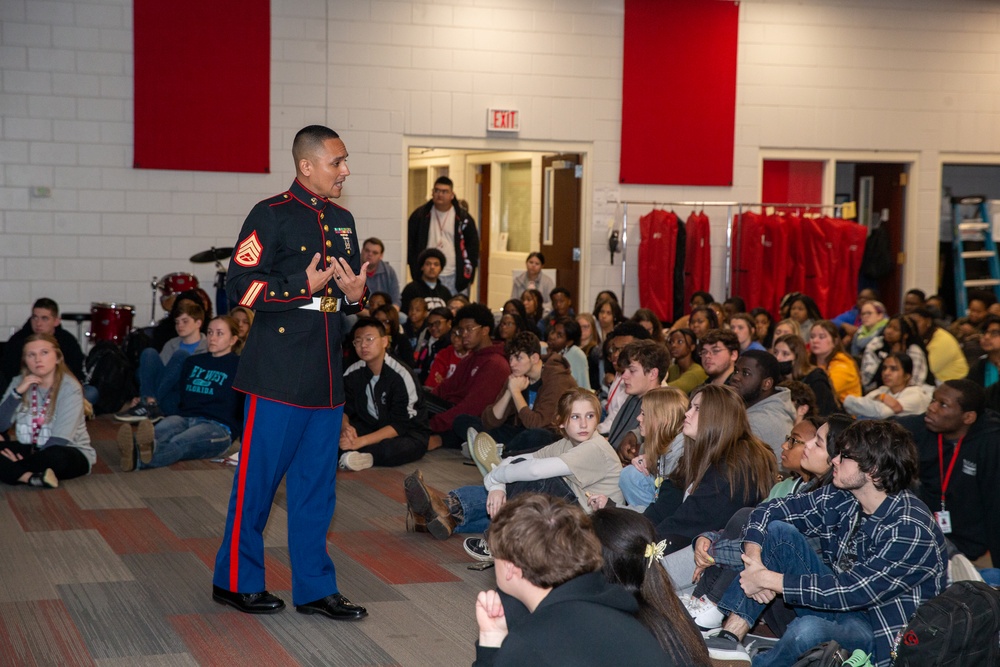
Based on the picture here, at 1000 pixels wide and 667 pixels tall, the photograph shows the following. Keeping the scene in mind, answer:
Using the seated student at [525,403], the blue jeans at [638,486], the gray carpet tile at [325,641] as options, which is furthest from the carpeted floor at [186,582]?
the blue jeans at [638,486]

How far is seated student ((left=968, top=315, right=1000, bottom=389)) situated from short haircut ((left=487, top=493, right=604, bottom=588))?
5.92 meters

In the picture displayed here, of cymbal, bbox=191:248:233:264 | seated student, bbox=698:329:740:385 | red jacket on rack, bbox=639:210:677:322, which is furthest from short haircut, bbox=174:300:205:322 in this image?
red jacket on rack, bbox=639:210:677:322

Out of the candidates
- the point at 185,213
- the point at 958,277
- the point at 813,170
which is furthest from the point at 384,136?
the point at 958,277

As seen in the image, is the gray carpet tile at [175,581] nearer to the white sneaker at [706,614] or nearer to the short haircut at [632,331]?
the white sneaker at [706,614]

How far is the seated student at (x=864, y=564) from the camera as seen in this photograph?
10.7 feet

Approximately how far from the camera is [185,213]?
997cm

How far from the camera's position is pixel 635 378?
5.73 meters

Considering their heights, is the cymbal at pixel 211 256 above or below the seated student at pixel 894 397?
above

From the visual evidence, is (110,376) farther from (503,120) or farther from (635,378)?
(635,378)

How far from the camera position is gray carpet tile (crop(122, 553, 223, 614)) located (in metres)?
4.10

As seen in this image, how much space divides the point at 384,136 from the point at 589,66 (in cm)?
216

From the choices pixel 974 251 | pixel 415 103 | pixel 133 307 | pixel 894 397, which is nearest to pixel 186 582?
pixel 894 397

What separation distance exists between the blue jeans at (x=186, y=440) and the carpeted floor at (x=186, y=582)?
0.30 metres

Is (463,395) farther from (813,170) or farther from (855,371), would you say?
(813,170)
